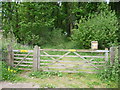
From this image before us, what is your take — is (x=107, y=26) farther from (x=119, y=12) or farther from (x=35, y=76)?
(x=35, y=76)

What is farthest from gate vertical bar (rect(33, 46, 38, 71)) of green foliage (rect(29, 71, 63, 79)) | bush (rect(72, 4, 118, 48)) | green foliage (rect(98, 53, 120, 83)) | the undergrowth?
bush (rect(72, 4, 118, 48))

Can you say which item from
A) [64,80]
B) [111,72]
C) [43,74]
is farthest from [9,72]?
[111,72]

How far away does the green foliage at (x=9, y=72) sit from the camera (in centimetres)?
411

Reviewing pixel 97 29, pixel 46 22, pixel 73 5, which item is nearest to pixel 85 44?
pixel 97 29

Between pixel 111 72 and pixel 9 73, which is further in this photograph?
pixel 9 73

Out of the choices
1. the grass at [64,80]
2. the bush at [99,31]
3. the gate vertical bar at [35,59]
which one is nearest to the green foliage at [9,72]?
the grass at [64,80]

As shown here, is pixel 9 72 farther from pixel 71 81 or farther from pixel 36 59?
pixel 71 81

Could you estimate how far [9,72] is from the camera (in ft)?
14.5

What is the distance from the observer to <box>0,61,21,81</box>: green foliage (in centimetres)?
411

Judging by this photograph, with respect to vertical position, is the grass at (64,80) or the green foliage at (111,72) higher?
the green foliage at (111,72)

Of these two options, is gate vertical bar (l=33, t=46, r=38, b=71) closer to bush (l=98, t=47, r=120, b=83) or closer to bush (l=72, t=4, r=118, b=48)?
bush (l=98, t=47, r=120, b=83)

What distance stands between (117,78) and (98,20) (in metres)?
5.93

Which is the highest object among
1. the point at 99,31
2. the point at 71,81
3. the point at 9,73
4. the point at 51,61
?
the point at 99,31

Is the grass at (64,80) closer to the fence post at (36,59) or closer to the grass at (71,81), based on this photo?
the grass at (71,81)
